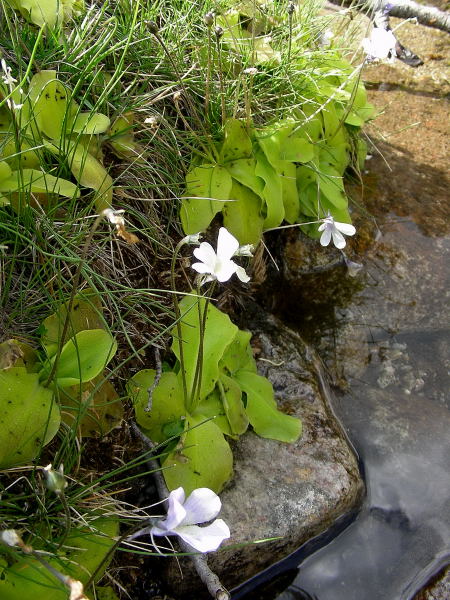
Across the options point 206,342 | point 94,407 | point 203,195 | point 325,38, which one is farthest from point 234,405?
point 325,38

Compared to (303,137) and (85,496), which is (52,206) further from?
(303,137)

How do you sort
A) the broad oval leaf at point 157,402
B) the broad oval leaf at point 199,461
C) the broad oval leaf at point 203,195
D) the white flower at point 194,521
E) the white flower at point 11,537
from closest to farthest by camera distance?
the white flower at point 11,537 < the white flower at point 194,521 < the broad oval leaf at point 199,461 < the broad oval leaf at point 157,402 < the broad oval leaf at point 203,195

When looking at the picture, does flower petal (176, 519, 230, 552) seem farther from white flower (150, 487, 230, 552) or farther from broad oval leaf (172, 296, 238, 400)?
broad oval leaf (172, 296, 238, 400)

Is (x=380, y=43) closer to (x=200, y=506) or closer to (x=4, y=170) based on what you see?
(x=4, y=170)

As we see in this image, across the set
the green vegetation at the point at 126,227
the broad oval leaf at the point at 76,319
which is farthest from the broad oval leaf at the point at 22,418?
the broad oval leaf at the point at 76,319

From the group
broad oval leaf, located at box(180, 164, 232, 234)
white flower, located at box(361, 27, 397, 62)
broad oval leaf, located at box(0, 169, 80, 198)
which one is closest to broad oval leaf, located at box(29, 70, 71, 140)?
broad oval leaf, located at box(0, 169, 80, 198)

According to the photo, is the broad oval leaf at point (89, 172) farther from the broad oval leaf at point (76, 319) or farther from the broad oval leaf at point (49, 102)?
the broad oval leaf at point (76, 319)
